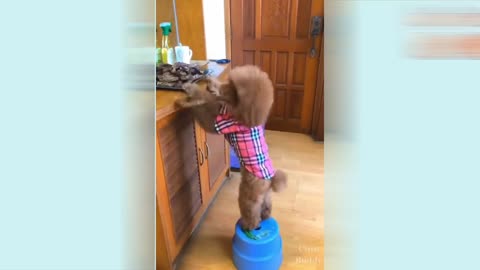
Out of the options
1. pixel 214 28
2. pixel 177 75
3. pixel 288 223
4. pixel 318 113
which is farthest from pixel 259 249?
pixel 318 113

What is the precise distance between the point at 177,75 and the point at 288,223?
1.09m

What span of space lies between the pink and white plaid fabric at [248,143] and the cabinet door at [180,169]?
0.62 ft

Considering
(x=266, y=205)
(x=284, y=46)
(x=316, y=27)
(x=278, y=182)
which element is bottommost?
(x=266, y=205)

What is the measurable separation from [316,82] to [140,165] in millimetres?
2586

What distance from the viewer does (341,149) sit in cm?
29

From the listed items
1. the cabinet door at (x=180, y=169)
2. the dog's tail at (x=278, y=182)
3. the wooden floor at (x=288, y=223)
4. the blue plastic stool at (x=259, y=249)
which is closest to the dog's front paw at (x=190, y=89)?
the cabinet door at (x=180, y=169)

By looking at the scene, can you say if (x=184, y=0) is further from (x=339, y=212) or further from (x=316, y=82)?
(x=339, y=212)

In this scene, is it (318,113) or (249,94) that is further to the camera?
(318,113)

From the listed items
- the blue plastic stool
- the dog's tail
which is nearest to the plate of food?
the dog's tail

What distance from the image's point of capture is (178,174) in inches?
50.9

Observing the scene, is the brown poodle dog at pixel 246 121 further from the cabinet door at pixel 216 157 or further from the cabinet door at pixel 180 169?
the cabinet door at pixel 216 157

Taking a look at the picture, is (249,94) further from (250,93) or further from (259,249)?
(259,249)

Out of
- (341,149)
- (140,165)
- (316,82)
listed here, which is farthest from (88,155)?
(316,82)

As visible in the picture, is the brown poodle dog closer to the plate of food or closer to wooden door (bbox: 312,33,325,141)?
the plate of food
